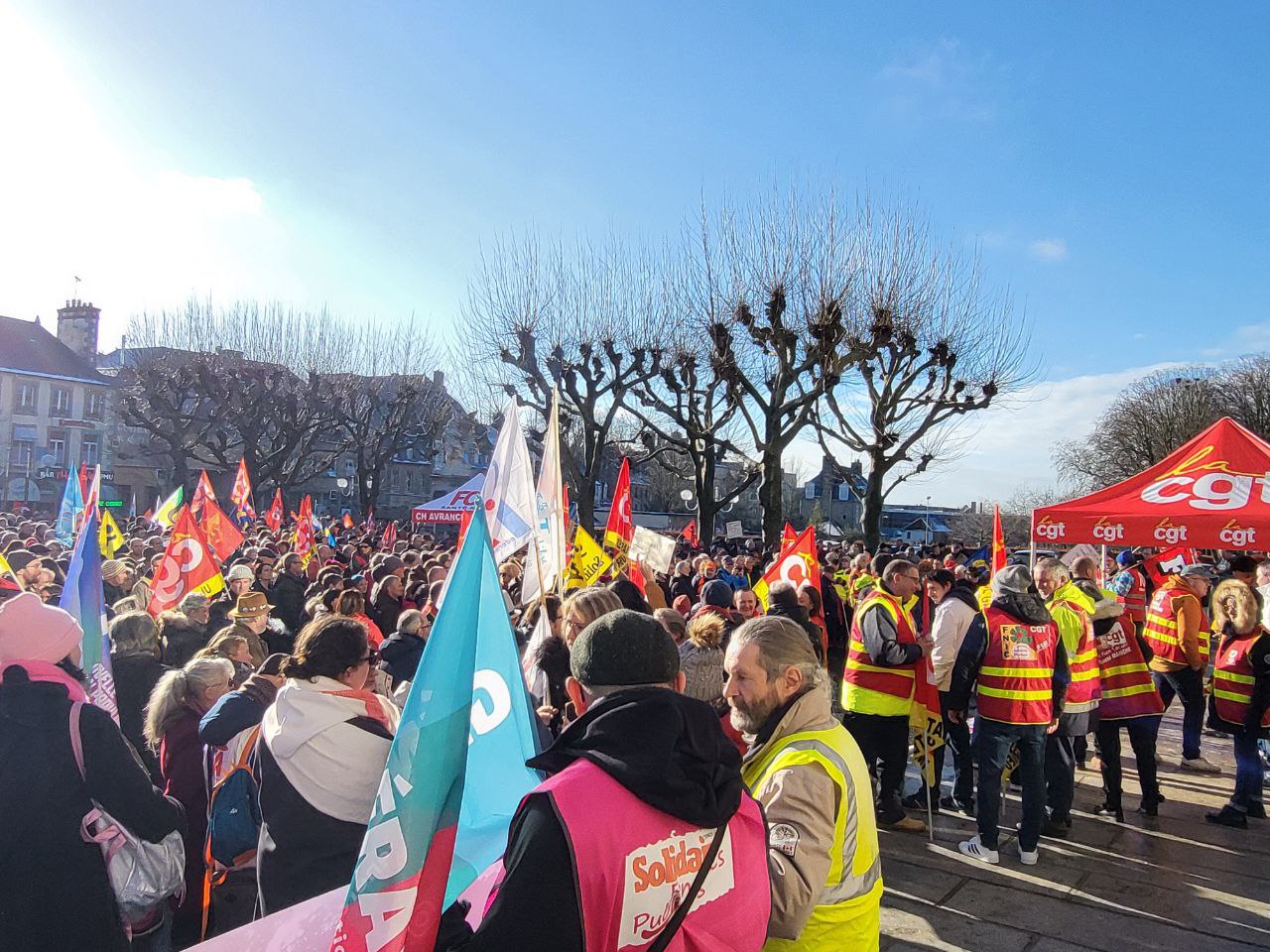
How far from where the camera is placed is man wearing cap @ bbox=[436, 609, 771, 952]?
1.56m

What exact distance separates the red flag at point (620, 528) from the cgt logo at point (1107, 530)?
4561mm

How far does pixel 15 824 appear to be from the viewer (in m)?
2.69

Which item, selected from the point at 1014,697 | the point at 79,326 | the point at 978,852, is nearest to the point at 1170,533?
the point at 1014,697

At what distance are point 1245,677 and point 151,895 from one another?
7.08 metres

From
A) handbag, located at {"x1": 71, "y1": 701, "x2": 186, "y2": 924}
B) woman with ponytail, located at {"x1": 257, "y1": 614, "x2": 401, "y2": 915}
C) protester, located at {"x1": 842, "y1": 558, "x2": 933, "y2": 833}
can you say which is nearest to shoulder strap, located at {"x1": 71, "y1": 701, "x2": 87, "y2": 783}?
handbag, located at {"x1": 71, "y1": 701, "x2": 186, "y2": 924}

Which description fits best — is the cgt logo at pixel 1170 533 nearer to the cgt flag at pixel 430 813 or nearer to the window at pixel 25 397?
the cgt flag at pixel 430 813

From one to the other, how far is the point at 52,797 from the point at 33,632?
0.55 m

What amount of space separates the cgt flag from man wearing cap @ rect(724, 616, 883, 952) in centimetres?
81

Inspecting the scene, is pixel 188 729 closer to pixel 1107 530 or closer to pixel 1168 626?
pixel 1107 530

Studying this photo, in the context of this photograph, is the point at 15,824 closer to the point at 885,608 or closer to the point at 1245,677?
the point at 885,608

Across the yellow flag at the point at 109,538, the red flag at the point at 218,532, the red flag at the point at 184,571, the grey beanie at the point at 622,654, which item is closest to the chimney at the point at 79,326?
the yellow flag at the point at 109,538

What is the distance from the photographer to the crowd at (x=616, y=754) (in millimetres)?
1710

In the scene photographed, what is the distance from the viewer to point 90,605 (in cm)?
461

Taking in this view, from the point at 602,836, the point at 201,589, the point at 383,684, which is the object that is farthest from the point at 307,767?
the point at 201,589
